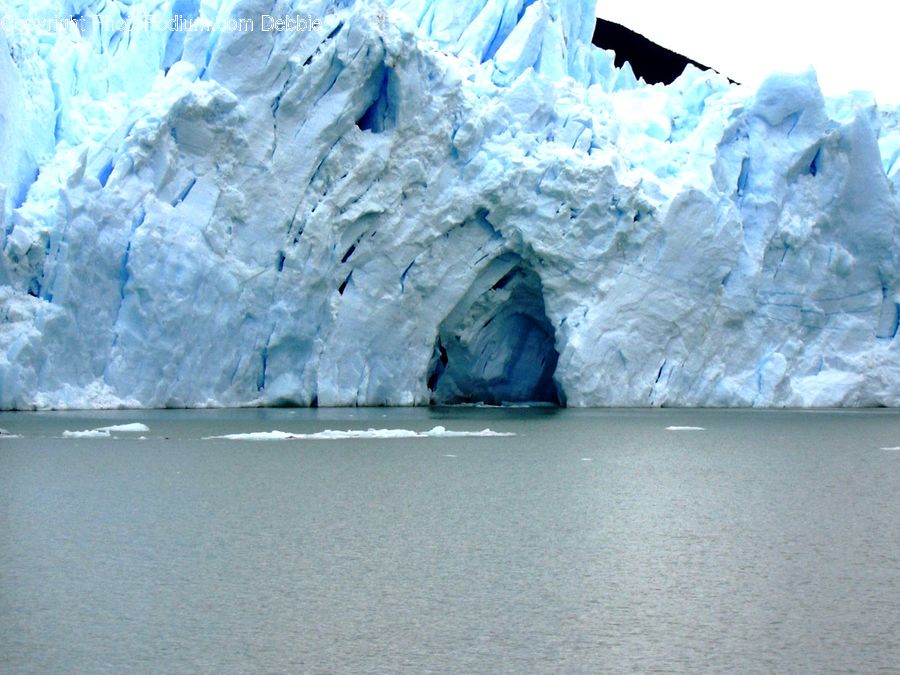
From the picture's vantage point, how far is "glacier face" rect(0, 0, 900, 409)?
58.2 feet

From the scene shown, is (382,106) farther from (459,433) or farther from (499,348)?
(459,433)

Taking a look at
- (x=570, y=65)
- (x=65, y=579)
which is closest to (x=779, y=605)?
(x=65, y=579)

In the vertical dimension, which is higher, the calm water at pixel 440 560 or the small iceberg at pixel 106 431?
the calm water at pixel 440 560

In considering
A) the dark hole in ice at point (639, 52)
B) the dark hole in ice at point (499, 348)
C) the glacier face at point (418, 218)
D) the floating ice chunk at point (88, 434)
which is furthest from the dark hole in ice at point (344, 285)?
the dark hole in ice at point (639, 52)

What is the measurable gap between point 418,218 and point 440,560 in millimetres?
14041

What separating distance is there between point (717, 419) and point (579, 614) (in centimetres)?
1482

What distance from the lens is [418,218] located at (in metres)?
20.0

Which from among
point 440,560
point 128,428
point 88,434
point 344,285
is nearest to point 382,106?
point 344,285

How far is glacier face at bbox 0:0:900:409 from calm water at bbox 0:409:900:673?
5821 mm

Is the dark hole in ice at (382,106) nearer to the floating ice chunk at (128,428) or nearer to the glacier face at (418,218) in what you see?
the glacier face at (418,218)

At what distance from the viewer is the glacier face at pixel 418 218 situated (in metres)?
17.8

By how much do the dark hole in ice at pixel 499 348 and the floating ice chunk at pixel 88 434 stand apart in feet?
29.6

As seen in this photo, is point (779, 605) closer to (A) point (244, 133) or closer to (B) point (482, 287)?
(A) point (244, 133)

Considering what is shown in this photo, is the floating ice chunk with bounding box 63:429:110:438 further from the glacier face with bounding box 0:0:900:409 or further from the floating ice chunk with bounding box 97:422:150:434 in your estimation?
the glacier face with bounding box 0:0:900:409
